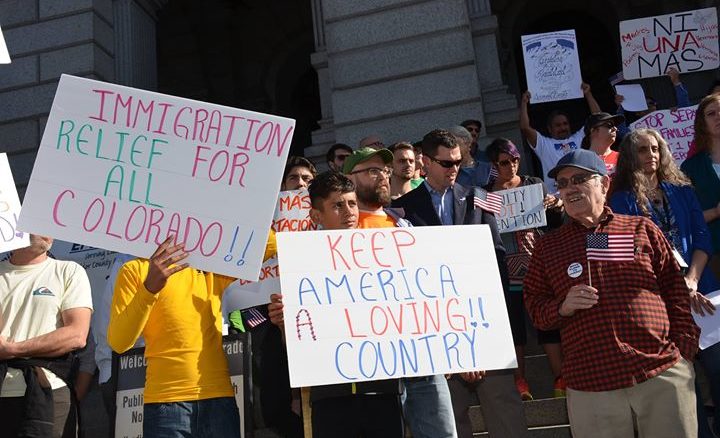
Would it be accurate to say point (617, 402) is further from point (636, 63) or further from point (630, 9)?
point (630, 9)

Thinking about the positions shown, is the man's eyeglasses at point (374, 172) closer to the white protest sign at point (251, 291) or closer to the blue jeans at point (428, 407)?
the white protest sign at point (251, 291)

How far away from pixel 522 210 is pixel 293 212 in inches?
69.6

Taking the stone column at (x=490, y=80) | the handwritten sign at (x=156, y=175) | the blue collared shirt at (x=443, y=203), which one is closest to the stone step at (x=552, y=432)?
the blue collared shirt at (x=443, y=203)

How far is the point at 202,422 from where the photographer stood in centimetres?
393

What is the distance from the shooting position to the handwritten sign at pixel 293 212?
226 inches

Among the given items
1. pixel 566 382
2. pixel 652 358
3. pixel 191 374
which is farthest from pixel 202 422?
pixel 652 358

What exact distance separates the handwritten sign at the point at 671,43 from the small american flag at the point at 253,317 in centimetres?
569

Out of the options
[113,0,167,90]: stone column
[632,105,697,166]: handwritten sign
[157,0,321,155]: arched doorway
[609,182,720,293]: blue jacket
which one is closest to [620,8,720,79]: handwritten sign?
[632,105,697,166]: handwritten sign

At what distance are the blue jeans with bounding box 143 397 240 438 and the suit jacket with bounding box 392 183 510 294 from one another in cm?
176

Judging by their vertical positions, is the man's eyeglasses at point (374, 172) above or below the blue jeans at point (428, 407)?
above

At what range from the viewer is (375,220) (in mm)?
4574

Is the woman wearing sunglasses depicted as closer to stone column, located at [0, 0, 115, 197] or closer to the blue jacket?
the blue jacket

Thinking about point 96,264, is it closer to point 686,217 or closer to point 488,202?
point 488,202

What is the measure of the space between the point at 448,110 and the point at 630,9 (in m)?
6.72
